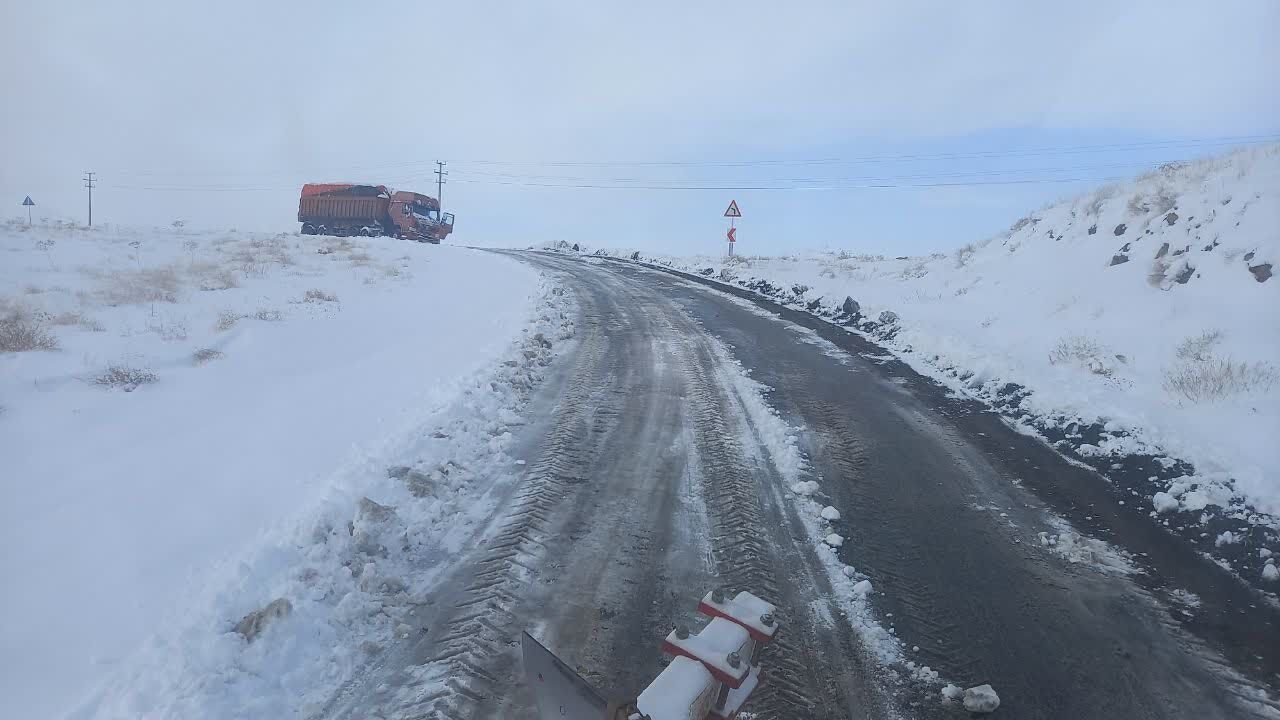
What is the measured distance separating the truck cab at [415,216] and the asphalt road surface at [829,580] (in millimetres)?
28589

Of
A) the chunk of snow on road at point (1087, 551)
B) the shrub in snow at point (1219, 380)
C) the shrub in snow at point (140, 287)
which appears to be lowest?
the chunk of snow on road at point (1087, 551)

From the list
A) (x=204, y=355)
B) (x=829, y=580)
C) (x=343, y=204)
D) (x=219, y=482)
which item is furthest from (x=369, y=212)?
(x=829, y=580)

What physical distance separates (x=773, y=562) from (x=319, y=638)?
9.69 feet

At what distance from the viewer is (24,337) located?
24.7ft

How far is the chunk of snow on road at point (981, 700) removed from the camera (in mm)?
3102

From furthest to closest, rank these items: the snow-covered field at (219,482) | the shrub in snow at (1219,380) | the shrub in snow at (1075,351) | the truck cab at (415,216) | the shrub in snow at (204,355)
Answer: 1. the truck cab at (415,216)
2. the shrub in snow at (1075,351)
3. the shrub in snow at (204,355)
4. the shrub in snow at (1219,380)
5. the snow-covered field at (219,482)

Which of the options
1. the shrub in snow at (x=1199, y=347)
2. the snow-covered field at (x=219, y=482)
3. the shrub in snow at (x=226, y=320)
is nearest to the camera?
the snow-covered field at (x=219, y=482)

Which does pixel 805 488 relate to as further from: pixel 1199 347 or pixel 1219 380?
pixel 1199 347

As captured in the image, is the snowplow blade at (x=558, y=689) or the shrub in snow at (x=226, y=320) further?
the shrub in snow at (x=226, y=320)

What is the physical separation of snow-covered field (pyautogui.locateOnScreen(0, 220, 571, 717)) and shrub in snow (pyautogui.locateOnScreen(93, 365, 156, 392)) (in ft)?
0.10

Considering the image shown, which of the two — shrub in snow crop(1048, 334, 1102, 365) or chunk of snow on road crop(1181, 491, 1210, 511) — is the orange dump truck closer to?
shrub in snow crop(1048, 334, 1102, 365)

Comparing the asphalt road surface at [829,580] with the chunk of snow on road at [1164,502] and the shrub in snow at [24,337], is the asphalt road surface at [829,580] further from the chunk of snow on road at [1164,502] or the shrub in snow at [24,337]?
the shrub in snow at [24,337]

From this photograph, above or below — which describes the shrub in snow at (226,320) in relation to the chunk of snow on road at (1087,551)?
above

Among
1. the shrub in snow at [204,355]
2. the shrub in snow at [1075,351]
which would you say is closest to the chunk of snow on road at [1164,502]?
the shrub in snow at [1075,351]
